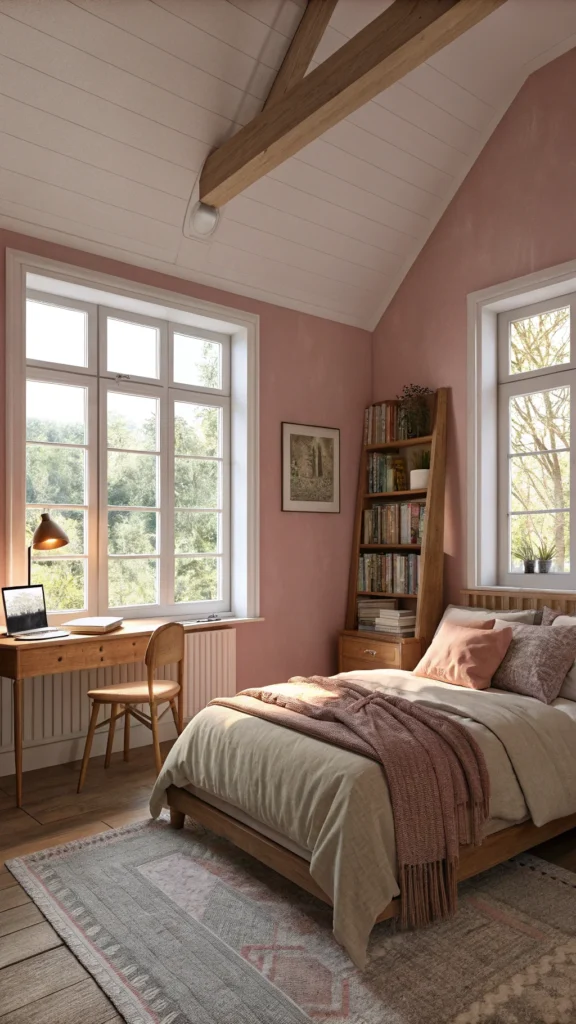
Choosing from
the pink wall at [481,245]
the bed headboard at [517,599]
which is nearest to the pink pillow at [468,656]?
the bed headboard at [517,599]

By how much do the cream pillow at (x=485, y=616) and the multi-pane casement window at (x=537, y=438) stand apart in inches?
15.6

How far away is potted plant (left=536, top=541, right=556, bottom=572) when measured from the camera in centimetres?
Answer: 418

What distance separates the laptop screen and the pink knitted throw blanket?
1.36 m

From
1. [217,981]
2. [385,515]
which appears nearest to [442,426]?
[385,515]

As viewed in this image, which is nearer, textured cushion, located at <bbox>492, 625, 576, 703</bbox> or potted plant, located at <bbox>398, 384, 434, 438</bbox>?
textured cushion, located at <bbox>492, 625, 576, 703</bbox>

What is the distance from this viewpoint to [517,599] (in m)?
4.09

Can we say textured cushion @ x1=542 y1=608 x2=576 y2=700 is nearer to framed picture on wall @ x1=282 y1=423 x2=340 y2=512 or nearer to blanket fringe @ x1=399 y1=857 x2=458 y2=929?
blanket fringe @ x1=399 y1=857 x2=458 y2=929

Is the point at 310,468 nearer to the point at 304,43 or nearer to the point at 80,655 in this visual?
the point at 80,655

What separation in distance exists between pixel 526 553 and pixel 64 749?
2855mm

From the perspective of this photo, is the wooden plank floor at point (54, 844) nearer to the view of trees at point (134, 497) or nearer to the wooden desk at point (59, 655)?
the wooden desk at point (59, 655)

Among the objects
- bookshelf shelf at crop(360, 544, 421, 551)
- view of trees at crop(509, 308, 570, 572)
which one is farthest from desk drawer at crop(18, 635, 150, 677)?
view of trees at crop(509, 308, 570, 572)

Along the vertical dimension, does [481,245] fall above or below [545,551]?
above

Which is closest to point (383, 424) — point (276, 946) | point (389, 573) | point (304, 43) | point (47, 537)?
point (389, 573)

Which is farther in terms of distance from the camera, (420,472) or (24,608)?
(420,472)
